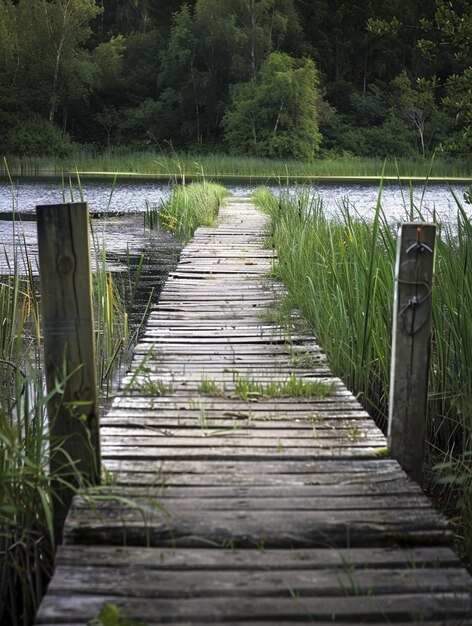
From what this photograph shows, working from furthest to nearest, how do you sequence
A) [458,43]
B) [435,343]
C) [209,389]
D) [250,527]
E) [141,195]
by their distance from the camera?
[141,195] < [458,43] < [435,343] < [209,389] < [250,527]

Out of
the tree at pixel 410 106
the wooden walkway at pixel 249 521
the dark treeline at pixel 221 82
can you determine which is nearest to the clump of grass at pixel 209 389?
the wooden walkway at pixel 249 521

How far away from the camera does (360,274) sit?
3344 mm

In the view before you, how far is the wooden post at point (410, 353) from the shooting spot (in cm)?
206

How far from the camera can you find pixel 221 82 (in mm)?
33562

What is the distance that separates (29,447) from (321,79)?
35.4m

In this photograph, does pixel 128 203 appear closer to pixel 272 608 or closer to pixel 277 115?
pixel 272 608

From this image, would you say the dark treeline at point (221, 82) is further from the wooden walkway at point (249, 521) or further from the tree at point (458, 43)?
the wooden walkway at point (249, 521)

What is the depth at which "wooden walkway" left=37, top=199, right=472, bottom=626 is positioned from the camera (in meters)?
1.44

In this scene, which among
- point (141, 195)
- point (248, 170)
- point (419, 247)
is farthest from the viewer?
point (248, 170)

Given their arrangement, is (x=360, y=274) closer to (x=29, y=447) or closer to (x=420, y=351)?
(x=420, y=351)

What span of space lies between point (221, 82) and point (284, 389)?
3240cm

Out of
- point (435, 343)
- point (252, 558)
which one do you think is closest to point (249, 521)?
point (252, 558)

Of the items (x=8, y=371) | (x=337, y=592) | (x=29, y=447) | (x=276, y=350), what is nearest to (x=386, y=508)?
(x=337, y=592)

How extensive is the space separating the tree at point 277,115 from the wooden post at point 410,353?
27496 mm
